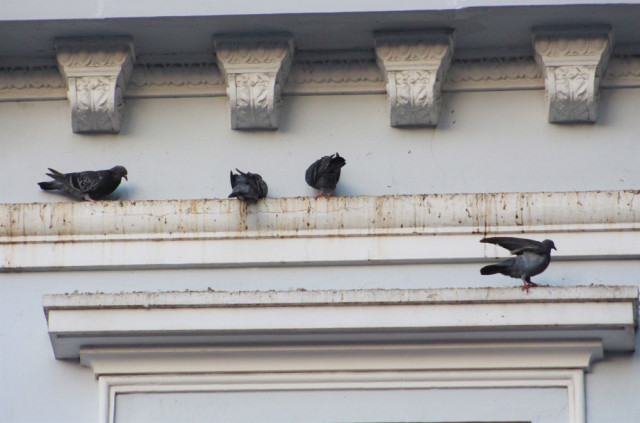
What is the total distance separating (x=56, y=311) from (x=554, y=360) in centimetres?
245

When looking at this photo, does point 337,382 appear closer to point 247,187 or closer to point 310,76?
point 247,187

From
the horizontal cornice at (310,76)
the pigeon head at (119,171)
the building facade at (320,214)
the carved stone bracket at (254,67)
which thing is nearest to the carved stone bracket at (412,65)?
the building facade at (320,214)

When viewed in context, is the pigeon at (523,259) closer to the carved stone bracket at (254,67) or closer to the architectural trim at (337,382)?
the architectural trim at (337,382)

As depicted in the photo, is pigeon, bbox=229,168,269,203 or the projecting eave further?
the projecting eave

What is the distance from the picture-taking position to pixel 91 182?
33.3ft

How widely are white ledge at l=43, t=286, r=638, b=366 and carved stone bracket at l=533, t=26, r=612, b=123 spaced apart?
51.3 inches

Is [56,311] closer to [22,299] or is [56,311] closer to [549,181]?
[22,299]

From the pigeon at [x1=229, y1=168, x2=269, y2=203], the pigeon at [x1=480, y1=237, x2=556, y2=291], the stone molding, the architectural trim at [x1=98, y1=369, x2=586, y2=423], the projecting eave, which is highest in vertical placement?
the projecting eave

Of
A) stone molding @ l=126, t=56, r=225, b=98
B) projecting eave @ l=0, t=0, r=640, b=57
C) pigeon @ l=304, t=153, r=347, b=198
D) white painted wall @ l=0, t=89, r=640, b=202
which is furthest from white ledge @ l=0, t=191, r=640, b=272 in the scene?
projecting eave @ l=0, t=0, r=640, b=57

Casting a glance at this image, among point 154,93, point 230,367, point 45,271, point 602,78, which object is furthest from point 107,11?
point 602,78

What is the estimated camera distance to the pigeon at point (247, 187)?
995 centimetres

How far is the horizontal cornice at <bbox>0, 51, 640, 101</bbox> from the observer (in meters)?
10.5

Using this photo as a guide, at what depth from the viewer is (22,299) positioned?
9.95 meters

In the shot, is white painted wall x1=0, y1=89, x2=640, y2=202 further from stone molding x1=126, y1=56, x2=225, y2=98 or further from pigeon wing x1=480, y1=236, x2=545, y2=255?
pigeon wing x1=480, y1=236, x2=545, y2=255
